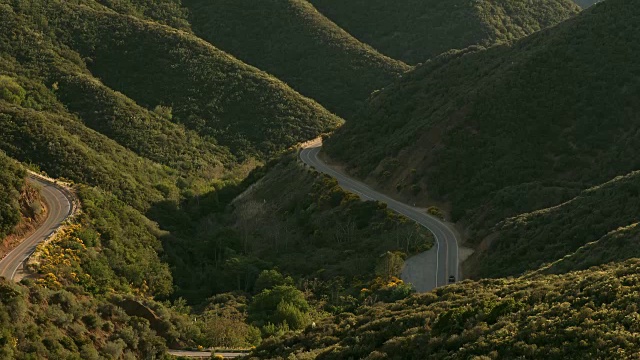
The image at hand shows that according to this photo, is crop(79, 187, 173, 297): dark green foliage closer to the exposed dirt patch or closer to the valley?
the valley

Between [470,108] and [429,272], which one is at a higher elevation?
[470,108]

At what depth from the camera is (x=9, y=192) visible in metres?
50.0

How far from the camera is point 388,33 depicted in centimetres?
12975

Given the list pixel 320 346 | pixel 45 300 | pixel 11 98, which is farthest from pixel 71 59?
pixel 320 346

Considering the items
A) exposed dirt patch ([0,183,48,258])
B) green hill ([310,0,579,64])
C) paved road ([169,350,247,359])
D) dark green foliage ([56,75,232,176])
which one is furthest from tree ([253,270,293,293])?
green hill ([310,0,579,64])

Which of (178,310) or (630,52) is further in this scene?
(630,52)

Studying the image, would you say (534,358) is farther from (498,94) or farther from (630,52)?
(630,52)

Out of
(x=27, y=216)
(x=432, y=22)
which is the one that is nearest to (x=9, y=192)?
(x=27, y=216)

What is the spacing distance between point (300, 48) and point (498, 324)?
289 feet

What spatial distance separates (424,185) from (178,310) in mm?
22057

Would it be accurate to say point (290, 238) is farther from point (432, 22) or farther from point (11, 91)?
point (432, 22)

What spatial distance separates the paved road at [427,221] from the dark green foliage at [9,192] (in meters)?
21.8

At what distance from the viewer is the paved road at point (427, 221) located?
166 feet

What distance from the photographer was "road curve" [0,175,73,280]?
44719 mm
